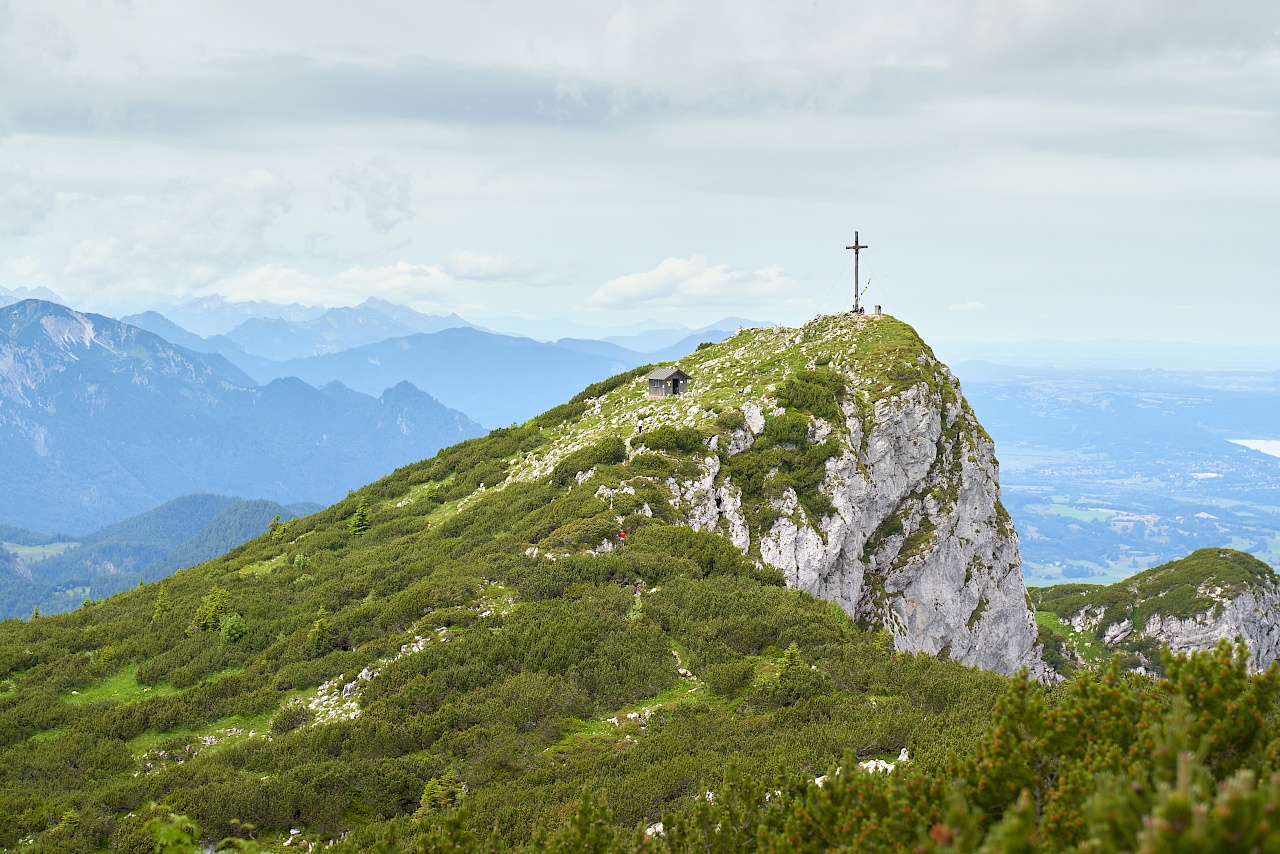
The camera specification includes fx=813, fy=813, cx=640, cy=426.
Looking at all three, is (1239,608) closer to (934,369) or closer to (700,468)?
(934,369)

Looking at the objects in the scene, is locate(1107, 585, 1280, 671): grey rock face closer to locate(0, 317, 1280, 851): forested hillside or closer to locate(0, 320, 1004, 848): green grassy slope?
locate(0, 317, 1280, 851): forested hillside

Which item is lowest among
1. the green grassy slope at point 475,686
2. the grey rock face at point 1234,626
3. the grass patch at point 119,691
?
the grey rock face at point 1234,626

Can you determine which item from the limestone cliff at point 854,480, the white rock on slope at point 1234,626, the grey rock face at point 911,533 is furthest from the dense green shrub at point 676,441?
the white rock on slope at point 1234,626

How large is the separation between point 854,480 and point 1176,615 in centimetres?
4691

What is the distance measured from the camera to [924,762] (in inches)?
616

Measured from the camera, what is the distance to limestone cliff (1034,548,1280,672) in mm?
68750

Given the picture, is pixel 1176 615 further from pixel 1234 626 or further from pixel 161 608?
pixel 161 608

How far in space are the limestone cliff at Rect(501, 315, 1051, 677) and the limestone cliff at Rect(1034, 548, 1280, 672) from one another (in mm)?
18864

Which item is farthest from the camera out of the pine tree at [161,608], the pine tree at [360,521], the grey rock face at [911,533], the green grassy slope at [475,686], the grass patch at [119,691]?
the pine tree at [360,521]

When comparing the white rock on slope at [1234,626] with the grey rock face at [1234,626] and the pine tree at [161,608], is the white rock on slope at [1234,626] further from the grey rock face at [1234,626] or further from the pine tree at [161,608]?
the pine tree at [161,608]

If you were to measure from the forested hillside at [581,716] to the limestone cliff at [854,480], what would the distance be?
0.93 meters

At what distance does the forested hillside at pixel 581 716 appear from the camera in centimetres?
1056

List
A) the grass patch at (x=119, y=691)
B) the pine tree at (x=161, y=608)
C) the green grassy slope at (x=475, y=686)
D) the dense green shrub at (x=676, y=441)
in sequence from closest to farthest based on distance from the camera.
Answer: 1. the green grassy slope at (x=475, y=686)
2. the grass patch at (x=119, y=691)
3. the pine tree at (x=161, y=608)
4. the dense green shrub at (x=676, y=441)

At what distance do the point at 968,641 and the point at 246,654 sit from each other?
38698mm
